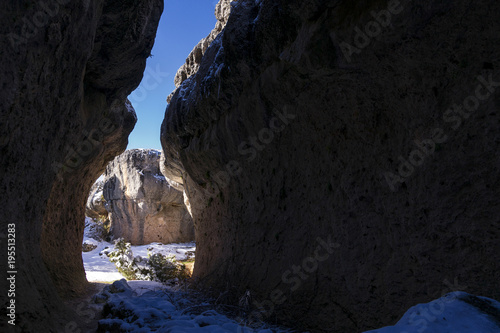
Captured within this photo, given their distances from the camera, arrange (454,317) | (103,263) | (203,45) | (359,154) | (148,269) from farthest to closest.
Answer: (103,263)
(148,269)
(203,45)
(359,154)
(454,317)

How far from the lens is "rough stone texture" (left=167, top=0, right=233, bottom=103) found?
752 cm

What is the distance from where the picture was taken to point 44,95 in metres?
3.43

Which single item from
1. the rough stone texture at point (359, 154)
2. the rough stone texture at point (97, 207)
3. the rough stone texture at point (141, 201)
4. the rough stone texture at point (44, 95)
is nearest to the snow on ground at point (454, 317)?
the rough stone texture at point (359, 154)

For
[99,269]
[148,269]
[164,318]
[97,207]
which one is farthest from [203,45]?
[97,207]

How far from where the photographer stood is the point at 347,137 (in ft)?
11.0

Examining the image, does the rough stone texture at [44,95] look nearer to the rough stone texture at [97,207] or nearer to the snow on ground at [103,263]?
the snow on ground at [103,263]

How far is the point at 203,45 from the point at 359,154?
6.31 m

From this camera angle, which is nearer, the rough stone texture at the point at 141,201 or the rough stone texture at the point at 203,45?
the rough stone texture at the point at 203,45

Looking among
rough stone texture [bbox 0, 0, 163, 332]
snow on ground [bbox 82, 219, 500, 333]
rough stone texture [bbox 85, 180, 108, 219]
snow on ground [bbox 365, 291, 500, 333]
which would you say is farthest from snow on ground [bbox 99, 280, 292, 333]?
rough stone texture [bbox 85, 180, 108, 219]

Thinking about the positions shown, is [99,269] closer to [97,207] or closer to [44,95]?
[44,95]

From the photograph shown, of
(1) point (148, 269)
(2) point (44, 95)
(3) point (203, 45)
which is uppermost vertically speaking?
(3) point (203, 45)

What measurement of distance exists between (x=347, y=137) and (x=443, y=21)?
1368 millimetres

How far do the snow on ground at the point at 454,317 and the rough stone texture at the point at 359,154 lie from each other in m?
0.37

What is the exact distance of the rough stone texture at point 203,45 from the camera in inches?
296
